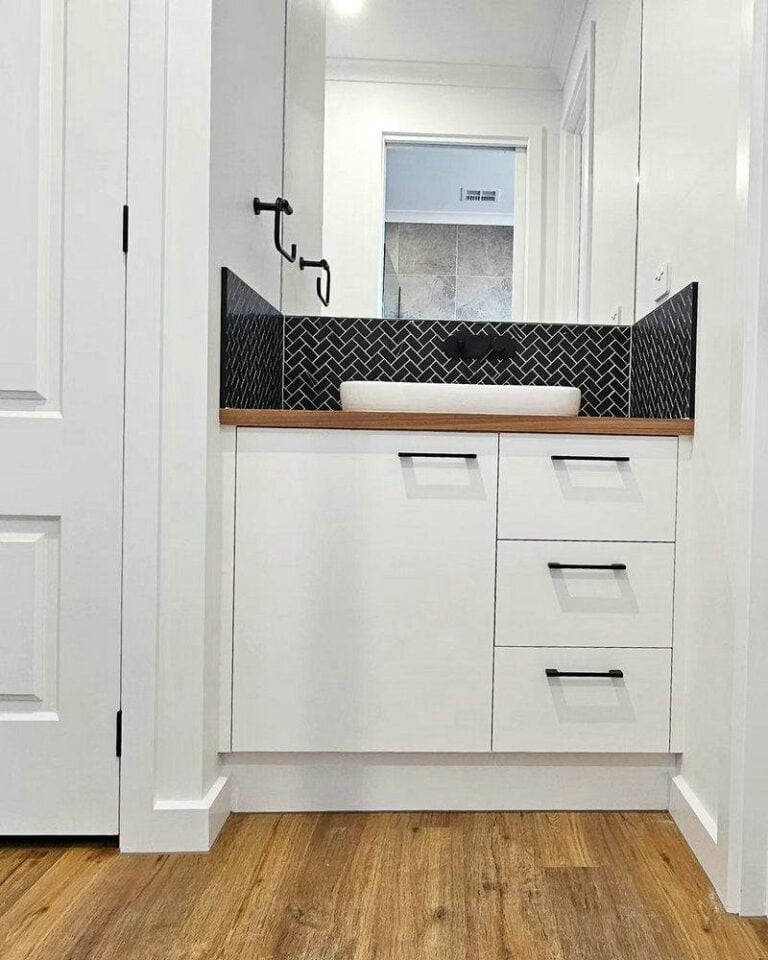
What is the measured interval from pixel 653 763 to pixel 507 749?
32 cm

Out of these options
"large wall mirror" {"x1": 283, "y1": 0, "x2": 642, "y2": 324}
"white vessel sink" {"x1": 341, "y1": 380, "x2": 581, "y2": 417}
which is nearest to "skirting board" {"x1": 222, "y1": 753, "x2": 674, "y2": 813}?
"white vessel sink" {"x1": 341, "y1": 380, "x2": 581, "y2": 417}

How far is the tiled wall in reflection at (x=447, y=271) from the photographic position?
83.8 inches

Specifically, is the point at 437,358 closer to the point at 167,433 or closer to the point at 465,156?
the point at 465,156

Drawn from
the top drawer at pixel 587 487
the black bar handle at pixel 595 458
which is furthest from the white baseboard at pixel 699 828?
the black bar handle at pixel 595 458

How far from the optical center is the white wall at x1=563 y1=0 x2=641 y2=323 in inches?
83.0

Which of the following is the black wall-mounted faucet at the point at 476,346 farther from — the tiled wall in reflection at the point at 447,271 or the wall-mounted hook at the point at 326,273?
the wall-mounted hook at the point at 326,273

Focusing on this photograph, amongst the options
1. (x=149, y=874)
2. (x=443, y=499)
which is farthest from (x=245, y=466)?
(x=149, y=874)

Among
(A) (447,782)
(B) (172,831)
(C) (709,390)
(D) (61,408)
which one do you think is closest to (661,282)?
(C) (709,390)

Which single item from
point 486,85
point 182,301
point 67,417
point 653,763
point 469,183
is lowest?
point 653,763

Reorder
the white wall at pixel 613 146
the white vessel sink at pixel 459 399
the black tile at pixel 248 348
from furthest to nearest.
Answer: the white wall at pixel 613 146 < the white vessel sink at pixel 459 399 < the black tile at pixel 248 348

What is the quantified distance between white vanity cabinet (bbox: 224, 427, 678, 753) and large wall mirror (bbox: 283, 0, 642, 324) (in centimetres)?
66

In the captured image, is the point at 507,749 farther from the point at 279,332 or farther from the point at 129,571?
the point at 279,332

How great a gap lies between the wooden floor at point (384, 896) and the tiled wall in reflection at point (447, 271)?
50.0 inches

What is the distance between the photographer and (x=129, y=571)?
Result: 1.49 m
